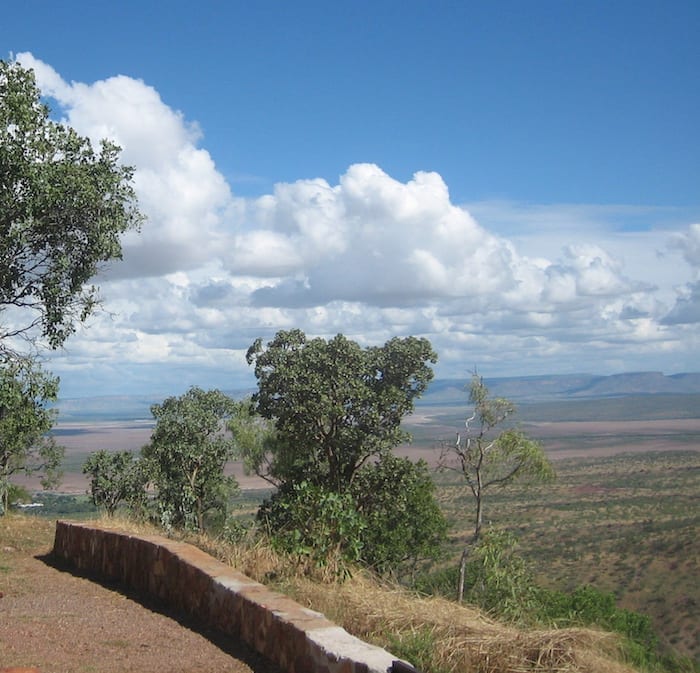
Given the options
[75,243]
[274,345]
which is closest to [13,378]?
[75,243]

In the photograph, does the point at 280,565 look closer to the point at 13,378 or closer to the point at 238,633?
the point at 238,633

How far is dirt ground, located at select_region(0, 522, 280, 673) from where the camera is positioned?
25.1ft

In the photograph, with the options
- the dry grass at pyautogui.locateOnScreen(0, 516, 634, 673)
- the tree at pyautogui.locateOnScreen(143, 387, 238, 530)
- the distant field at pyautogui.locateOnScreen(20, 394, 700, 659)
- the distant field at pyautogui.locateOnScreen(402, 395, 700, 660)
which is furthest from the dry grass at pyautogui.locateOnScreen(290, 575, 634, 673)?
the tree at pyautogui.locateOnScreen(143, 387, 238, 530)

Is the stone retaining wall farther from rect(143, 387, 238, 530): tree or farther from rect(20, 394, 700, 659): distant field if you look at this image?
rect(143, 387, 238, 530): tree

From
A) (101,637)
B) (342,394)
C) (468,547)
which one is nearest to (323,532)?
(101,637)

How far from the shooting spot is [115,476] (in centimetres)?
4069

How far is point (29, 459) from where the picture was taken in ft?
128

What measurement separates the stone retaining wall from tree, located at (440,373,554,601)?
17998 millimetres

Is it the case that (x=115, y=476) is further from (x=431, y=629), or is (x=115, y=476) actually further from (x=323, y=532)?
(x=431, y=629)

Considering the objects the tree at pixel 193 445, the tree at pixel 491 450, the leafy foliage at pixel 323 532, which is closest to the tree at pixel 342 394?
the tree at pixel 491 450

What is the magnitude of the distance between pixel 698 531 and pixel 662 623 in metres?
19.7

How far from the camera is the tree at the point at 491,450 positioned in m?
29.4

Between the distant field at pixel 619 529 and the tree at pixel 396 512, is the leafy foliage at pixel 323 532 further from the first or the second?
the distant field at pixel 619 529

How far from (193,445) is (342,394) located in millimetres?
13945
